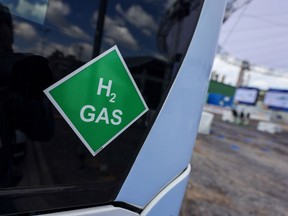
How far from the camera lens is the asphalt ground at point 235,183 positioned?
3117 mm

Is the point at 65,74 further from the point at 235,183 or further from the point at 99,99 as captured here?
the point at 235,183

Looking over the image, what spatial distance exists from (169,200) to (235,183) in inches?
139

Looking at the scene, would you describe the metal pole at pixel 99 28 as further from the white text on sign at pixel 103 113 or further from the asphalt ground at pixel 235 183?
the asphalt ground at pixel 235 183

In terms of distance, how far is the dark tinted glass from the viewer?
0.61m

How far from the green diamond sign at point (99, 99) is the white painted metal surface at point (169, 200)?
391 millimetres

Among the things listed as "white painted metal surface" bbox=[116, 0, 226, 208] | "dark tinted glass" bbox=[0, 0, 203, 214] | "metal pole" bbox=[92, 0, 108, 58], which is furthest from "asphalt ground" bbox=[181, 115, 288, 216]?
"metal pole" bbox=[92, 0, 108, 58]

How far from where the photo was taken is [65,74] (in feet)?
2.15

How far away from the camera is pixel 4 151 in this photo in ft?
2.12

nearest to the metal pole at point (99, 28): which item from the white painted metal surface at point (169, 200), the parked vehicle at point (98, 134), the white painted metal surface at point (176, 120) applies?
the parked vehicle at point (98, 134)

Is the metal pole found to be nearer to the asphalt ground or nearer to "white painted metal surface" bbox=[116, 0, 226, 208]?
"white painted metal surface" bbox=[116, 0, 226, 208]

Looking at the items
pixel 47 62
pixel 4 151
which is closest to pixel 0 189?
pixel 4 151

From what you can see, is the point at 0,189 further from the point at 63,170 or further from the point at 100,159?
the point at 100,159

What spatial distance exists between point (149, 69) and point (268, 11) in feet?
37.7

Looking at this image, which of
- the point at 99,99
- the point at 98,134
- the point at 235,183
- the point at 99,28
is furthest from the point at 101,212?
the point at 235,183
